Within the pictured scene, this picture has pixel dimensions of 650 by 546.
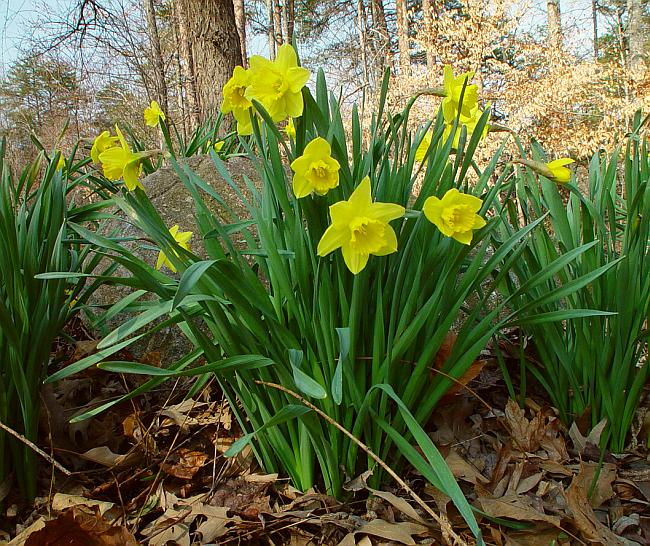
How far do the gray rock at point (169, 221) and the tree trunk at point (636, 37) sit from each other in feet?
34.6

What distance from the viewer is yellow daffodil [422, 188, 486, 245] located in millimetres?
970

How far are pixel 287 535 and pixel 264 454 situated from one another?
0.20m

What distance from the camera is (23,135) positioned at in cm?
1079

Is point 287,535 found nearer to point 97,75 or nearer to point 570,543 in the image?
point 570,543

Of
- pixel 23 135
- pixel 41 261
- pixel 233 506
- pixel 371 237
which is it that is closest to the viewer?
pixel 371 237

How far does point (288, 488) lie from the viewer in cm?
117

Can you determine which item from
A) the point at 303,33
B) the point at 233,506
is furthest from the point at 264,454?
the point at 303,33

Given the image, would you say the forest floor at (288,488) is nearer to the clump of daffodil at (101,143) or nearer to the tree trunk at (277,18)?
the clump of daffodil at (101,143)

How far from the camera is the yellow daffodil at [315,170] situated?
956mm

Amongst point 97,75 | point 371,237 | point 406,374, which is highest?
point 97,75

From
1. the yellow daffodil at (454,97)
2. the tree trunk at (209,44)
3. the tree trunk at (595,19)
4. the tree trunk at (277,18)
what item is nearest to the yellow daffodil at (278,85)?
the yellow daffodil at (454,97)

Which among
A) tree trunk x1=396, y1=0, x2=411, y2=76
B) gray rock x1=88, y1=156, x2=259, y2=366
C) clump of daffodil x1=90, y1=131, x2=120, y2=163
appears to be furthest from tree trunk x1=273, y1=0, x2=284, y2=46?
clump of daffodil x1=90, y1=131, x2=120, y2=163

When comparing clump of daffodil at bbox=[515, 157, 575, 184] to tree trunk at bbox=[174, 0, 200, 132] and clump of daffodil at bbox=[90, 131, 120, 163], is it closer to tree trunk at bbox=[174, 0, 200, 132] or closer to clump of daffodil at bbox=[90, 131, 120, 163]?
clump of daffodil at bbox=[90, 131, 120, 163]

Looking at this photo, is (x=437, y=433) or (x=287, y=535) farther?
(x=437, y=433)
